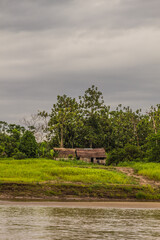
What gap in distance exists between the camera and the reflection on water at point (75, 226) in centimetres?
1344

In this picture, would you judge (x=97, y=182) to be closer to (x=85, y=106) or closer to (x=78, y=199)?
(x=78, y=199)

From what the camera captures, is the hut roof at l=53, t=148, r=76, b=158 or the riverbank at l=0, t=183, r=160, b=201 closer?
the riverbank at l=0, t=183, r=160, b=201

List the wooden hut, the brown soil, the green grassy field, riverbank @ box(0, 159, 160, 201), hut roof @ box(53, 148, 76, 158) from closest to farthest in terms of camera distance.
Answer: riverbank @ box(0, 159, 160, 201) < the brown soil < the green grassy field < hut roof @ box(53, 148, 76, 158) < the wooden hut

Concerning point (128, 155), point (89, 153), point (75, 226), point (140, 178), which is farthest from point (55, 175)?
point (89, 153)

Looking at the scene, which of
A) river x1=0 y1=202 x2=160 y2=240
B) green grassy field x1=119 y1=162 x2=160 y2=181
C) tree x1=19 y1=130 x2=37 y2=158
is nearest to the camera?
river x1=0 y1=202 x2=160 y2=240

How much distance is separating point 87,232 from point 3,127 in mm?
54147

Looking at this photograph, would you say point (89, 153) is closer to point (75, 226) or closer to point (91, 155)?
point (91, 155)

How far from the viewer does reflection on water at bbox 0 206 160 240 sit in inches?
529

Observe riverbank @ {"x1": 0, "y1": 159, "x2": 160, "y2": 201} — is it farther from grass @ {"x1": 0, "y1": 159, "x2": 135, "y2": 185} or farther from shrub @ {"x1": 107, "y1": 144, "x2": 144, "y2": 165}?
shrub @ {"x1": 107, "y1": 144, "x2": 144, "y2": 165}

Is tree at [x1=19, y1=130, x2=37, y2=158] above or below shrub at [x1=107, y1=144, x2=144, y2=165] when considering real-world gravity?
above

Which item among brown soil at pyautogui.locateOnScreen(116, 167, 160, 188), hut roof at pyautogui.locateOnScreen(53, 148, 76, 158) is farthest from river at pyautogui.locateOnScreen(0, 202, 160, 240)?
hut roof at pyautogui.locateOnScreen(53, 148, 76, 158)

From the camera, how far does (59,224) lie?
16016mm

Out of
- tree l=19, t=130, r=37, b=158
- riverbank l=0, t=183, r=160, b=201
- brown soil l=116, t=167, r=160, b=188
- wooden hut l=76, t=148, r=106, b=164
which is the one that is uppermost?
tree l=19, t=130, r=37, b=158

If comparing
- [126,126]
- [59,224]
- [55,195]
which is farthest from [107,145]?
[59,224]
